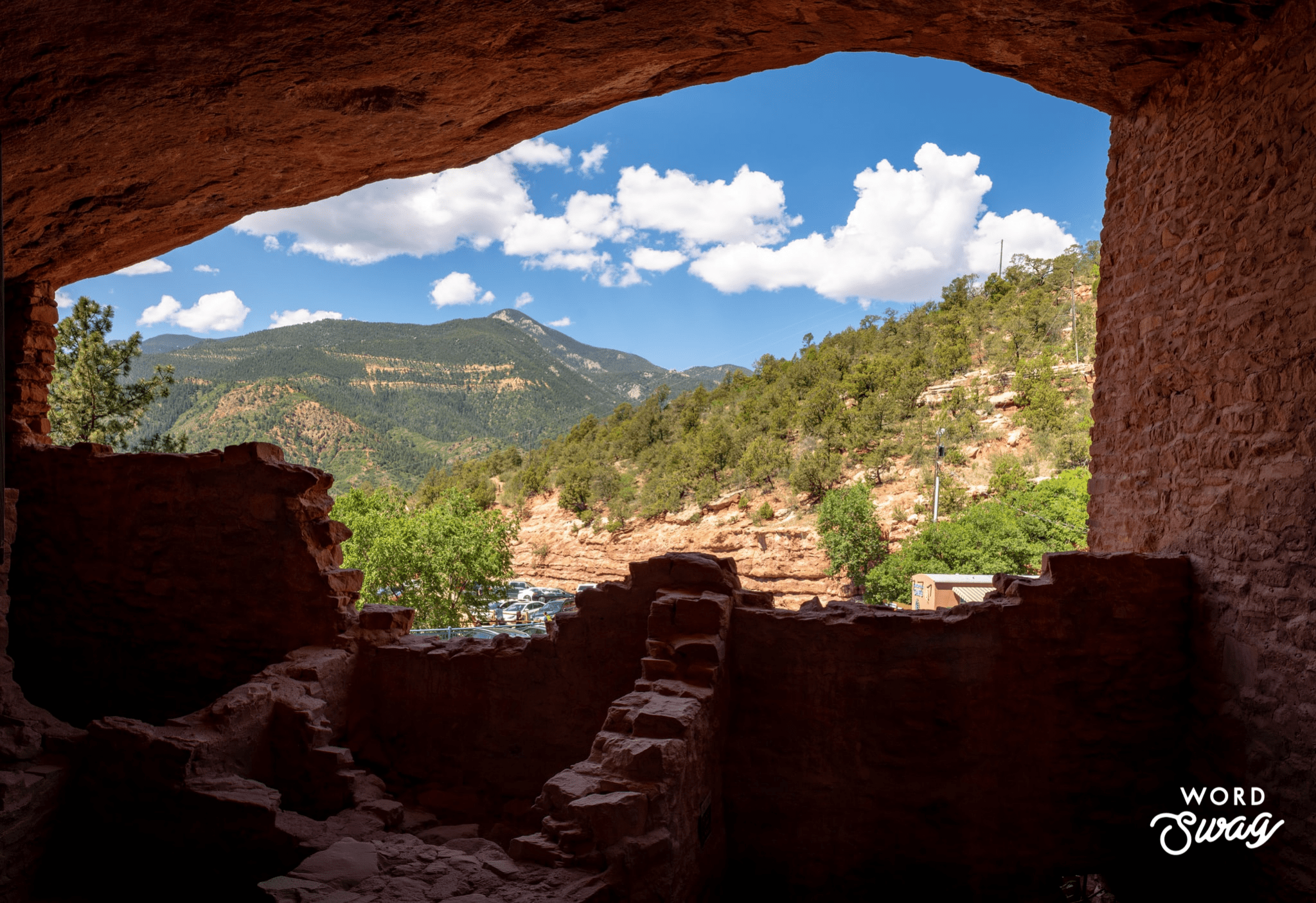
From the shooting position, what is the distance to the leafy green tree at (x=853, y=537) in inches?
814

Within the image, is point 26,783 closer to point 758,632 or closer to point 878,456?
point 758,632

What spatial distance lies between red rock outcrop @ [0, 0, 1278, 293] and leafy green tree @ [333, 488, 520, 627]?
1376cm

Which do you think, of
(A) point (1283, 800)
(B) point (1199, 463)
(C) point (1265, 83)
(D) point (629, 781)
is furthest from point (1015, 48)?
(D) point (629, 781)

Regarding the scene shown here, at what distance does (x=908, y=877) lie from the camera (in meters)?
5.14

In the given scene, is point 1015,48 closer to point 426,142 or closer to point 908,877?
point 426,142

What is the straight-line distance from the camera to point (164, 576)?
22.8 ft

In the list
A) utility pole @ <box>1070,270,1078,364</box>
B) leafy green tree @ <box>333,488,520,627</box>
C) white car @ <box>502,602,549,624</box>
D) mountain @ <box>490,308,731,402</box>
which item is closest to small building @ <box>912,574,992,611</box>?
leafy green tree @ <box>333,488,520,627</box>

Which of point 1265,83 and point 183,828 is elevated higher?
point 1265,83

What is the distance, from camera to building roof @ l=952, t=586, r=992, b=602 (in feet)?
40.8

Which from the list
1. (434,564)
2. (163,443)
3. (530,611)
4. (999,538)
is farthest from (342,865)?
(530,611)

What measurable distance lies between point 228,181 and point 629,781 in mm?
5599

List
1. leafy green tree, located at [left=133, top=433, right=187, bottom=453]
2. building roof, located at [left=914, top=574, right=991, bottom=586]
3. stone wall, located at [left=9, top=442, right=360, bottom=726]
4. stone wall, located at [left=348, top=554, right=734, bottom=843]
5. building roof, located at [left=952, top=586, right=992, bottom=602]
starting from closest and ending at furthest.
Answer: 1. stone wall, located at [left=348, top=554, right=734, bottom=843]
2. stone wall, located at [left=9, top=442, right=360, bottom=726]
3. building roof, located at [left=952, top=586, right=992, bottom=602]
4. building roof, located at [left=914, top=574, right=991, bottom=586]
5. leafy green tree, located at [left=133, top=433, right=187, bottom=453]

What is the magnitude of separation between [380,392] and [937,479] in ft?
154

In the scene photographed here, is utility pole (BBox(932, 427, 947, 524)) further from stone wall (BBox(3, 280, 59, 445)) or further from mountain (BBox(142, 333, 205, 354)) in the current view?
mountain (BBox(142, 333, 205, 354))
